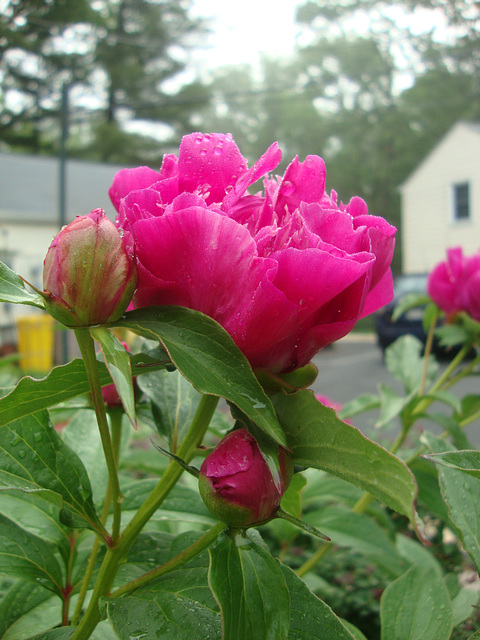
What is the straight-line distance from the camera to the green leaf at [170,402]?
0.47 metres

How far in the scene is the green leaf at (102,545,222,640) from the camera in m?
0.33

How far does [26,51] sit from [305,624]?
307 inches

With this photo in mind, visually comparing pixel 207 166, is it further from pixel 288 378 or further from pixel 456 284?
pixel 456 284

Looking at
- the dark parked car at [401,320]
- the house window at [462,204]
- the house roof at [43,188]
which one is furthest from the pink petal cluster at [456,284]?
the house window at [462,204]

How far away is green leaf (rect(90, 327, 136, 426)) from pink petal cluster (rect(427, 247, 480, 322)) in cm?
81

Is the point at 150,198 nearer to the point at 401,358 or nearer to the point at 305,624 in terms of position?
the point at 305,624

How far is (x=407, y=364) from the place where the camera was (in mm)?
1042

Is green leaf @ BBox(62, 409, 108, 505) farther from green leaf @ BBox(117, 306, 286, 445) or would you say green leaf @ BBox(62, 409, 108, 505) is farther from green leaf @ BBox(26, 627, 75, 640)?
green leaf @ BBox(117, 306, 286, 445)

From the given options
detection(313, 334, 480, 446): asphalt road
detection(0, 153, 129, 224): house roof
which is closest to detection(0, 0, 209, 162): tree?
detection(0, 153, 129, 224): house roof

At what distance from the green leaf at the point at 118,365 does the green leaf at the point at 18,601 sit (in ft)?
0.86

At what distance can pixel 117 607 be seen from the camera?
35 cm

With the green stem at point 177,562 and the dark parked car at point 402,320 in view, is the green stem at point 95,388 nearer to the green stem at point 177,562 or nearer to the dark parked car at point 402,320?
the green stem at point 177,562

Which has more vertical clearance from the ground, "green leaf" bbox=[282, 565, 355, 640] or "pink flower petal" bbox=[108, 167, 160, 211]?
"pink flower petal" bbox=[108, 167, 160, 211]

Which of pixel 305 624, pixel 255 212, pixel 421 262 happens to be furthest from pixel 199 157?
pixel 421 262
